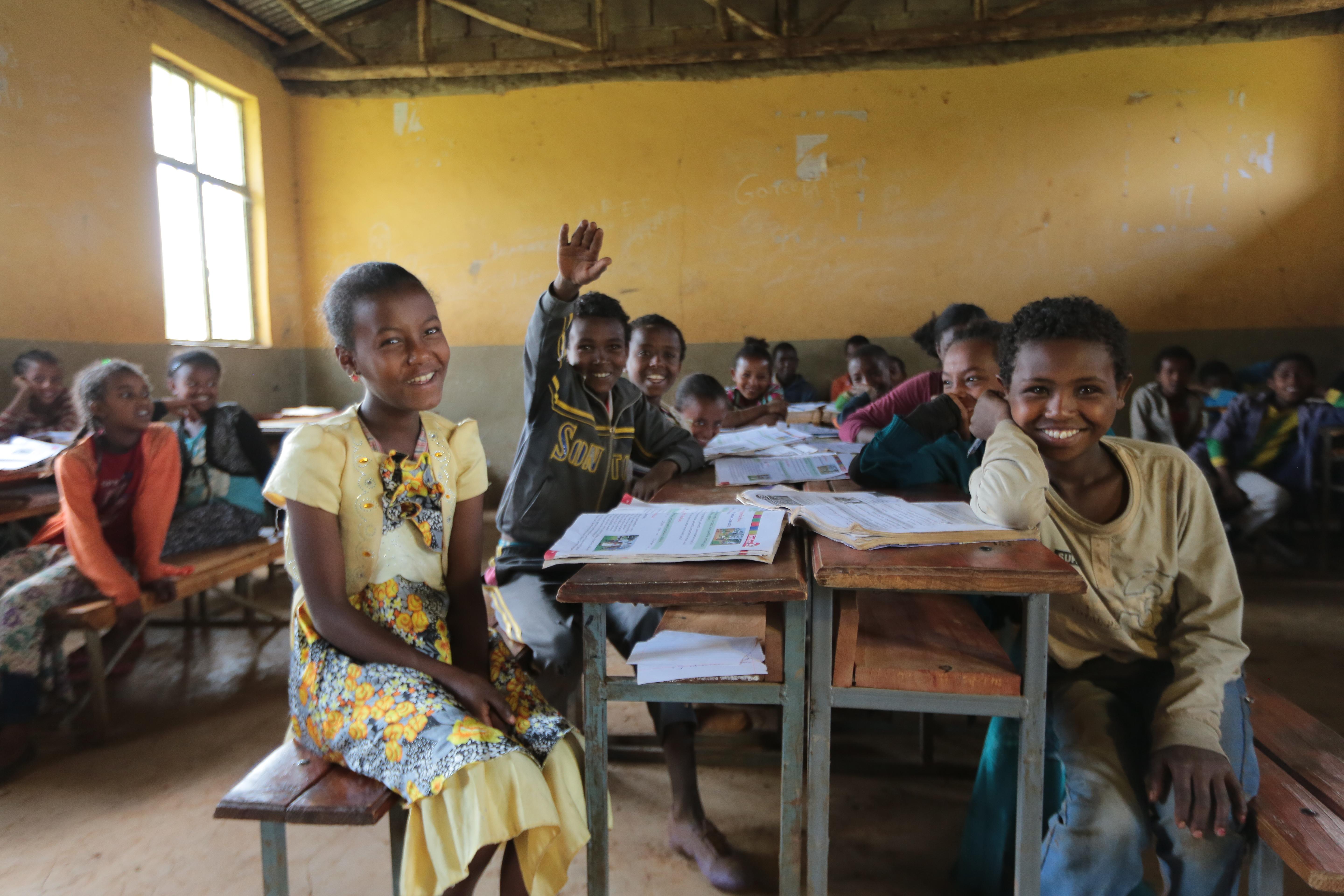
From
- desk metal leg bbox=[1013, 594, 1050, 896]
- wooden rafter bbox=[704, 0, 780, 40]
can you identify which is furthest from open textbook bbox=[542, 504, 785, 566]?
wooden rafter bbox=[704, 0, 780, 40]

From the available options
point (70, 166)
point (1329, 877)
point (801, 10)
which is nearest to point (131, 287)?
point (70, 166)

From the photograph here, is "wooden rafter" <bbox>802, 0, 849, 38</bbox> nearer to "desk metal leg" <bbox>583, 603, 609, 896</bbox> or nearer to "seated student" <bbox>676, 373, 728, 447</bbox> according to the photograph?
"seated student" <bbox>676, 373, 728, 447</bbox>

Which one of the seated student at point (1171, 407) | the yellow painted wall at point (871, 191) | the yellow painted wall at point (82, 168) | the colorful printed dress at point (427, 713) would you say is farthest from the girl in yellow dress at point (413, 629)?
the yellow painted wall at point (871, 191)

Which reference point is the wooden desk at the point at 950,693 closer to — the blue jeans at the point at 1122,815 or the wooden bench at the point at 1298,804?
the blue jeans at the point at 1122,815

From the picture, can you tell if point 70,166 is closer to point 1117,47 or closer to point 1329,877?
point 1329,877

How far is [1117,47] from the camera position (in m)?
5.20

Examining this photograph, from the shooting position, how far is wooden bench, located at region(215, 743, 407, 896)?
0.98 metres

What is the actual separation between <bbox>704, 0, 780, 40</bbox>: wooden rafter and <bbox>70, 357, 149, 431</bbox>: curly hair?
4.58 meters

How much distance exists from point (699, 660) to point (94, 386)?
2184 millimetres

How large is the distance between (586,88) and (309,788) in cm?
571

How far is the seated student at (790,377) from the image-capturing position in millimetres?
5348

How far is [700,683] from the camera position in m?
1.11

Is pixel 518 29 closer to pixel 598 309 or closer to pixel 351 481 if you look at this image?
pixel 598 309

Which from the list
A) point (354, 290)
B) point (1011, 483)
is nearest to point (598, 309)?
point (354, 290)
